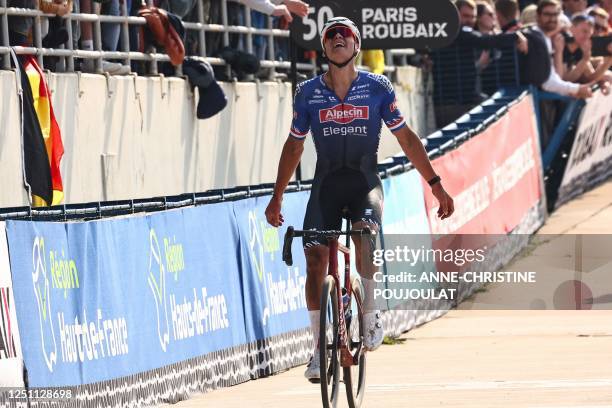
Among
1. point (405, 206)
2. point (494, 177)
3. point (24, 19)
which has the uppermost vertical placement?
point (24, 19)

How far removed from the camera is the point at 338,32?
9805 millimetres

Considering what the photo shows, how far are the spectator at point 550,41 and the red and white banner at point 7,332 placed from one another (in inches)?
612

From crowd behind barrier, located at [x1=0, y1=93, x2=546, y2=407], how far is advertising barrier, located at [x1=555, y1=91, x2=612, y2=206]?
31.7 feet

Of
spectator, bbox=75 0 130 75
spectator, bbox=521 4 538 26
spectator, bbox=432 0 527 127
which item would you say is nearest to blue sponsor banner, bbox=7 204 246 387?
spectator, bbox=75 0 130 75

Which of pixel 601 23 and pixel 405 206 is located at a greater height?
pixel 601 23

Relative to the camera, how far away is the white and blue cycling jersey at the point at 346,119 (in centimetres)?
991

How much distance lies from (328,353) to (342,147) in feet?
4.12

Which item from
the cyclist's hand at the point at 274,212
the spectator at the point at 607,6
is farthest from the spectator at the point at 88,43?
the spectator at the point at 607,6

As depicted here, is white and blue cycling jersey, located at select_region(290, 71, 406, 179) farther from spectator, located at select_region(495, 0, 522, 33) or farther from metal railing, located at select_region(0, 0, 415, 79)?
spectator, located at select_region(495, 0, 522, 33)

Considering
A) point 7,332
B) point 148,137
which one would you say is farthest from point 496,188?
point 7,332

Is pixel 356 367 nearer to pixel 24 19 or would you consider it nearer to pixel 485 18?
pixel 24 19

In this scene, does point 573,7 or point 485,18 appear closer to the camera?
point 485,18

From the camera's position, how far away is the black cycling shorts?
9.80m

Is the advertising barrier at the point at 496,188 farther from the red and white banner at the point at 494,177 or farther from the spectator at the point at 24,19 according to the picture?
the spectator at the point at 24,19
